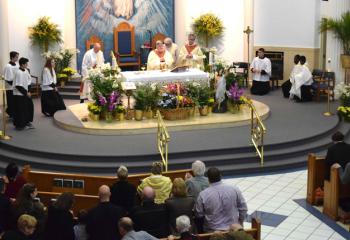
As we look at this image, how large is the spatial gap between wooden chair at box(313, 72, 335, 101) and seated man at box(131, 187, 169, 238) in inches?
437

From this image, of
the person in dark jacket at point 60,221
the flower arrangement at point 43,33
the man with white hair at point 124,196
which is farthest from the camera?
the flower arrangement at point 43,33

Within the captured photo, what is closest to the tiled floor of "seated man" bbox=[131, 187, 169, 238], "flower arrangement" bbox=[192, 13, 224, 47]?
"seated man" bbox=[131, 187, 169, 238]

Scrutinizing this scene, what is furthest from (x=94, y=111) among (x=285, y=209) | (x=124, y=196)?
(x=124, y=196)

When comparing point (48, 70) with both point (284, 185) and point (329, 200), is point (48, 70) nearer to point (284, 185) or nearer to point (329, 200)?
point (284, 185)

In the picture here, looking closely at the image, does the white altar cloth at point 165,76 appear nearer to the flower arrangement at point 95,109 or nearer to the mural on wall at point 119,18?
the flower arrangement at point 95,109

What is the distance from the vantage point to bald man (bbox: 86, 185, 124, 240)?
281 inches

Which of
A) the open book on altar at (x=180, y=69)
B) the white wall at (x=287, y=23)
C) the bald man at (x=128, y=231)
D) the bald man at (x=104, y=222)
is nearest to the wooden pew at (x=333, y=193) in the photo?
the bald man at (x=104, y=222)

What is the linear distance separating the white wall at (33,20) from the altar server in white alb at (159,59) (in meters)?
4.08

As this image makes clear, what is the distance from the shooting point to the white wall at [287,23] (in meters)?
19.4

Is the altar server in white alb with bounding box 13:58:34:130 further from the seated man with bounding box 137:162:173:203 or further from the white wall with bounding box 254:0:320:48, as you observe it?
the white wall with bounding box 254:0:320:48

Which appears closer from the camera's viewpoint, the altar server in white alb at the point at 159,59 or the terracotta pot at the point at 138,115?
the terracotta pot at the point at 138,115

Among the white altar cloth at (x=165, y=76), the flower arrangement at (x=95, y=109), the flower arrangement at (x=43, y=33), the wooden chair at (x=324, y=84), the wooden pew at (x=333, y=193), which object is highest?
the flower arrangement at (x=43, y=33)

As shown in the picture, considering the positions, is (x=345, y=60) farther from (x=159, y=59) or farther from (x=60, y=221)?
(x=60, y=221)

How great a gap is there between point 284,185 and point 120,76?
5.29 m
